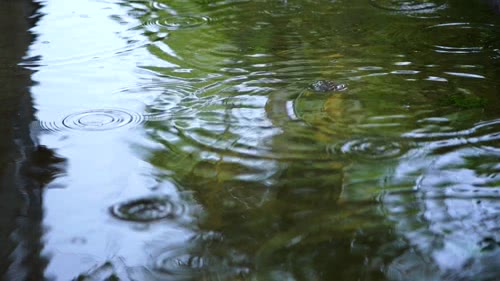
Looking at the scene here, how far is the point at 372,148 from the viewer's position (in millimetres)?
2725

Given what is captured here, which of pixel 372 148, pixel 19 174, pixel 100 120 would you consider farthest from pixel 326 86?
pixel 19 174

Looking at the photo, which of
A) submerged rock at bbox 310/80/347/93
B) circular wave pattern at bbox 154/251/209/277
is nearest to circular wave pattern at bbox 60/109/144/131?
submerged rock at bbox 310/80/347/93

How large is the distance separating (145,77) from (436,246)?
1.85 m

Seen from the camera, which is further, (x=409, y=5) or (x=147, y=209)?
(x=409, y=5)

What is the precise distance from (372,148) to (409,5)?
225 cm

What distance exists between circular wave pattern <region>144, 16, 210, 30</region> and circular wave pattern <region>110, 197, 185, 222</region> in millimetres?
2191

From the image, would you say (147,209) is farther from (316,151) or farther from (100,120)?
(100,120)

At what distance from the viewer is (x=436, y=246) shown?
213cm

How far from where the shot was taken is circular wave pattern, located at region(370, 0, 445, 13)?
4.59m

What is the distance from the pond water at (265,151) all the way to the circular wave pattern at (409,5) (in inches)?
8.7

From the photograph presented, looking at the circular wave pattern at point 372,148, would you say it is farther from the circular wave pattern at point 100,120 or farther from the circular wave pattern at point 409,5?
the circular wave pattern at point 409,5

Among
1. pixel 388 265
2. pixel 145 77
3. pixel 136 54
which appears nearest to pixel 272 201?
pixel 388 265

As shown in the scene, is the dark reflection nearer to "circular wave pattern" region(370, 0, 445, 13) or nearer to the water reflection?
the water reflection

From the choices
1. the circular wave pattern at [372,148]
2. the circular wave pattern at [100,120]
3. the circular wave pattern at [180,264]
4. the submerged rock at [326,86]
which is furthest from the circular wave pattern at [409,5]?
the circular wave pattern at [180,264]
